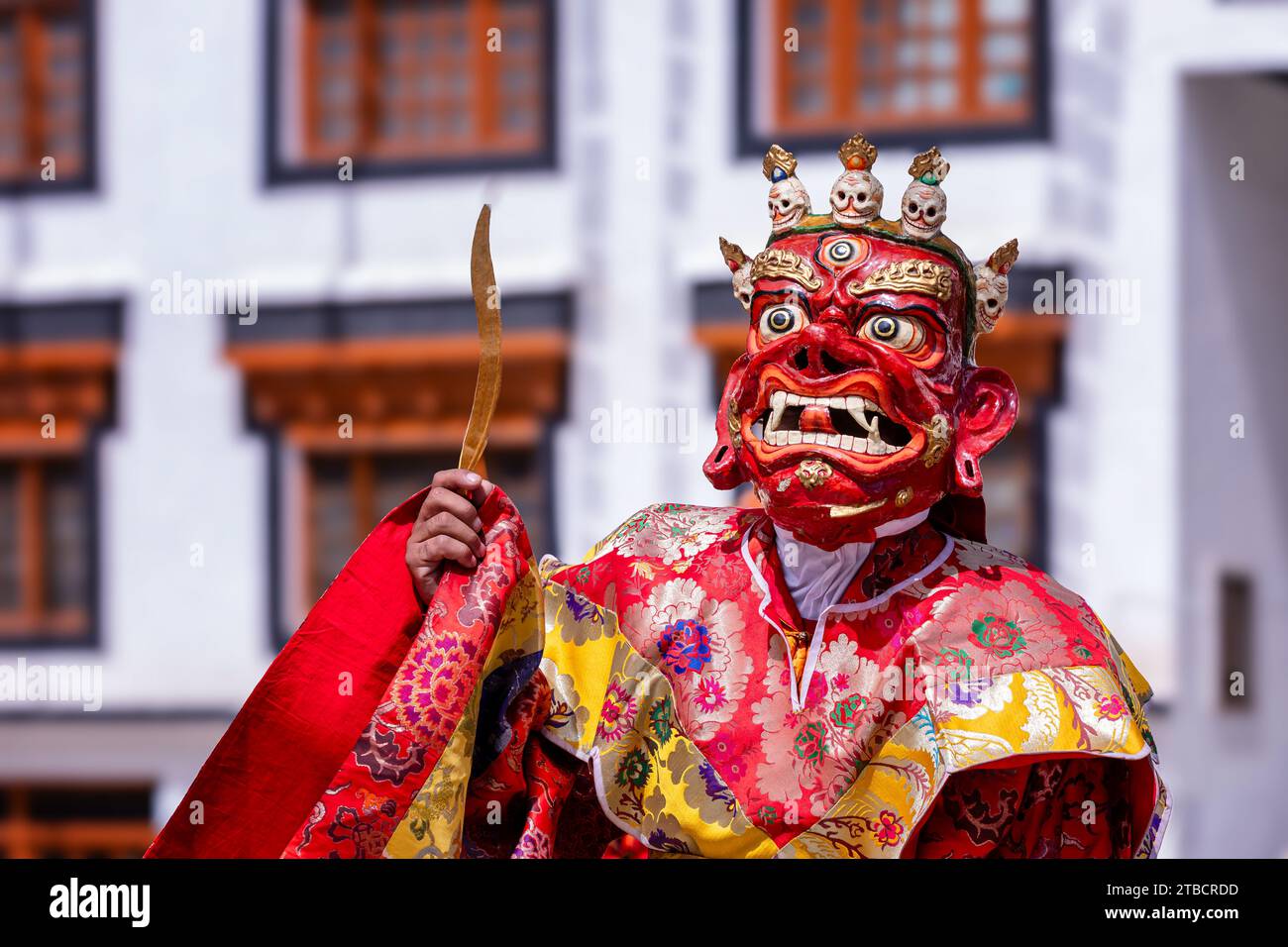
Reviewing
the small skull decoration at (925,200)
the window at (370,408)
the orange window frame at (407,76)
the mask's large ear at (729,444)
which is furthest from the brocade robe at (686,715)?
the orange window frame at (407,76)

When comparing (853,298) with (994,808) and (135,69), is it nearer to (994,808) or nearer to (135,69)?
(994,808)

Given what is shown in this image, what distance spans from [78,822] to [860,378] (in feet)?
22.7

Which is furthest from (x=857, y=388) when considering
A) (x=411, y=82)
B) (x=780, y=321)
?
(x=411, y=82)

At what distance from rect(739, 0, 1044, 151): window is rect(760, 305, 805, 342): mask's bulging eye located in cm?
533

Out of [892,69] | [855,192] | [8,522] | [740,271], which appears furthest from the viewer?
[8,522]

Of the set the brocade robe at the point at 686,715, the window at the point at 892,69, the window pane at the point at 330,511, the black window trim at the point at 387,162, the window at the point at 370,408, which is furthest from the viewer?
the window pane at the point at 330,511

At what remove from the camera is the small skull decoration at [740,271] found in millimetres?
2771

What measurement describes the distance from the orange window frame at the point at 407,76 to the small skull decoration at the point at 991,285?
564 cm

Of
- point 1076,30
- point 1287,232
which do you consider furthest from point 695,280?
point 1287,232

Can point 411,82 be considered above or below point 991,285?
above

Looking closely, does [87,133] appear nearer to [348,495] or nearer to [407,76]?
[407,76]

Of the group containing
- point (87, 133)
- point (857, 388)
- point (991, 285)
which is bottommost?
point (857, 388)

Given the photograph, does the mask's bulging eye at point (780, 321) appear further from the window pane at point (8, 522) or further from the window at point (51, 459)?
the window pane at point (8, 522)

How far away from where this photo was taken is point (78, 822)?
339 inches
